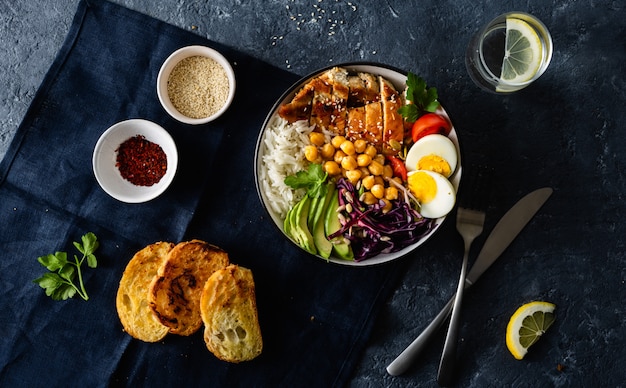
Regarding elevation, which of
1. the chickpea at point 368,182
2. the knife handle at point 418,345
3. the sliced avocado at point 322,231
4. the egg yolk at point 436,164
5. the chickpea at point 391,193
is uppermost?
the egg yolk at point 436,164

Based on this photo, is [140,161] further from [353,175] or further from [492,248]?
[492,248]

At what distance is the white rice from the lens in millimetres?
3303

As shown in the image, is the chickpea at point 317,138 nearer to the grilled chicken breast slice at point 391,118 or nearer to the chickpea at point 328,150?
the chickpea at point 328,150

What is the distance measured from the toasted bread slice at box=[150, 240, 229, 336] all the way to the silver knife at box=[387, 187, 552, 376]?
3.87ft

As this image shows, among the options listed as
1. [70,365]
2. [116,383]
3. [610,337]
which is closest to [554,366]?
[610,337]

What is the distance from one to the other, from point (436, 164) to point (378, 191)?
1.11 feet

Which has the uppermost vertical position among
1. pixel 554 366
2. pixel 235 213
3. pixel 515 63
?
pixel 515 63

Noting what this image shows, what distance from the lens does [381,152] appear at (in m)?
3.35

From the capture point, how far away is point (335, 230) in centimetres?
326

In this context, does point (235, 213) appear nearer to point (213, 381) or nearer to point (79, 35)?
point (213, 381)

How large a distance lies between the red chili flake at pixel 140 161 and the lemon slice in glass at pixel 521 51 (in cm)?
206

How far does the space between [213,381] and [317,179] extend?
139cm

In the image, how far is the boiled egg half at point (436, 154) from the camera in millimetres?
3145

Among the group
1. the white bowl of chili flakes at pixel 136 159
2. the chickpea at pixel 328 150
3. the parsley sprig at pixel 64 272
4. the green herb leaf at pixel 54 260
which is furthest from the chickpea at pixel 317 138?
the green herb leaf at pixel 54 260
